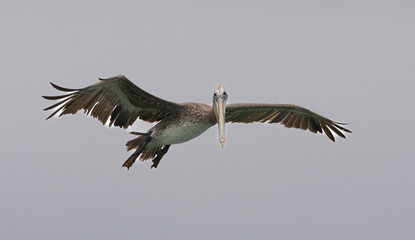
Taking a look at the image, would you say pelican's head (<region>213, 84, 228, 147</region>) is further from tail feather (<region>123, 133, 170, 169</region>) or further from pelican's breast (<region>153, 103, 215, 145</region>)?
tail feather (<region>123, 133, 170, 169</region>)

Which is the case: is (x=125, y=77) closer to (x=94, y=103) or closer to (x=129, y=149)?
(x=94, y=103)

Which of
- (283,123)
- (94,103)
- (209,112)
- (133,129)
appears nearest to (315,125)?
(283,123)

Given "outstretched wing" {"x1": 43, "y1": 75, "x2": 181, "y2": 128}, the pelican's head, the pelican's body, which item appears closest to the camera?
"outstretched wing" {"x1": 43, "y1": 75, "x2": 181, "y2": 128}

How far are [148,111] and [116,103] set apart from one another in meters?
0.69

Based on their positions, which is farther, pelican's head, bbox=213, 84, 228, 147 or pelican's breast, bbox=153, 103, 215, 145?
pelican's breast, bbox=153, 103, 215, 145

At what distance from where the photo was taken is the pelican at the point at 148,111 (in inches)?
379

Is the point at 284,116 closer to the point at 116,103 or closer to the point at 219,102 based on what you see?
the point at 219,102

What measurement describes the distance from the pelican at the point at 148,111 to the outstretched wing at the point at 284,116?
0.04 m

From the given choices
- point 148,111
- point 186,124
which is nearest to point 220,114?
point 186,124

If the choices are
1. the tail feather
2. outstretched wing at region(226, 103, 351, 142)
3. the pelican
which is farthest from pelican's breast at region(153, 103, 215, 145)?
outstretched wing at region(226, 103, 351, 142)

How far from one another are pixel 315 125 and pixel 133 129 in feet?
14.0

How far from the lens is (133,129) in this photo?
35.3 ft

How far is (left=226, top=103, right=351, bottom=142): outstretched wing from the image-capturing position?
11672mm

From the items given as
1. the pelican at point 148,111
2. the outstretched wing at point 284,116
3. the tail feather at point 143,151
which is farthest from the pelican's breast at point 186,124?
the outstretched wing at point 284,116
